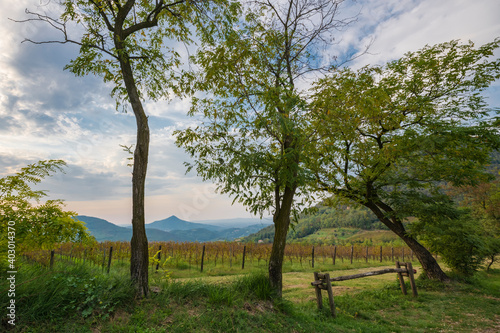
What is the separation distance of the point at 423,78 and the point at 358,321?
10373 millimetres

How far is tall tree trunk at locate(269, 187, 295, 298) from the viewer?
6531mm

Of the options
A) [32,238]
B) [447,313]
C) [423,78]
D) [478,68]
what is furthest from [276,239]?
[478,68]

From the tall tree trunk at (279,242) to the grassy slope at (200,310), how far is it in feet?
1.31

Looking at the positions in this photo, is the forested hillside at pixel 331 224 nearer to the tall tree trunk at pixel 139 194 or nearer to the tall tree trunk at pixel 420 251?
the tall tree trunk at pixel 420 251

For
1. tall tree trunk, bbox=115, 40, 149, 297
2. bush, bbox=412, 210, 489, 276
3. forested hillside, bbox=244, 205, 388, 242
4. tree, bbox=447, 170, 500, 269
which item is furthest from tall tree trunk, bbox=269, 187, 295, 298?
forested hillside, bbox=244, 205, 388, 242

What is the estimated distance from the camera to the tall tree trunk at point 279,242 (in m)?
6.53

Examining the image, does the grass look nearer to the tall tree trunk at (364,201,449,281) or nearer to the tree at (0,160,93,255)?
the tree at (0,160,93,255)

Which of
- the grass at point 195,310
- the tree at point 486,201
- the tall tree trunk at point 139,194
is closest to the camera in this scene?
the grass at point 195,310

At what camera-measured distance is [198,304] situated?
505cm

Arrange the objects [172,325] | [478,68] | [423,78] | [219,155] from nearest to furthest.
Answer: [172,325] < [219,155] < [478,68] < [423,78]

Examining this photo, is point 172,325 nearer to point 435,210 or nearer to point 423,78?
point 435,210

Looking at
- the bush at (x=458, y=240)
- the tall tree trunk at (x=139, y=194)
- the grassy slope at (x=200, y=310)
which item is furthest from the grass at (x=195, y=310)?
the bush at (x=458, y=240)

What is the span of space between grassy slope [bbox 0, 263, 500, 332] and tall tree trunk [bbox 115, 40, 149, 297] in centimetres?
30

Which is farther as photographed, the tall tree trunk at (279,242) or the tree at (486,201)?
the tree at (486,201)
